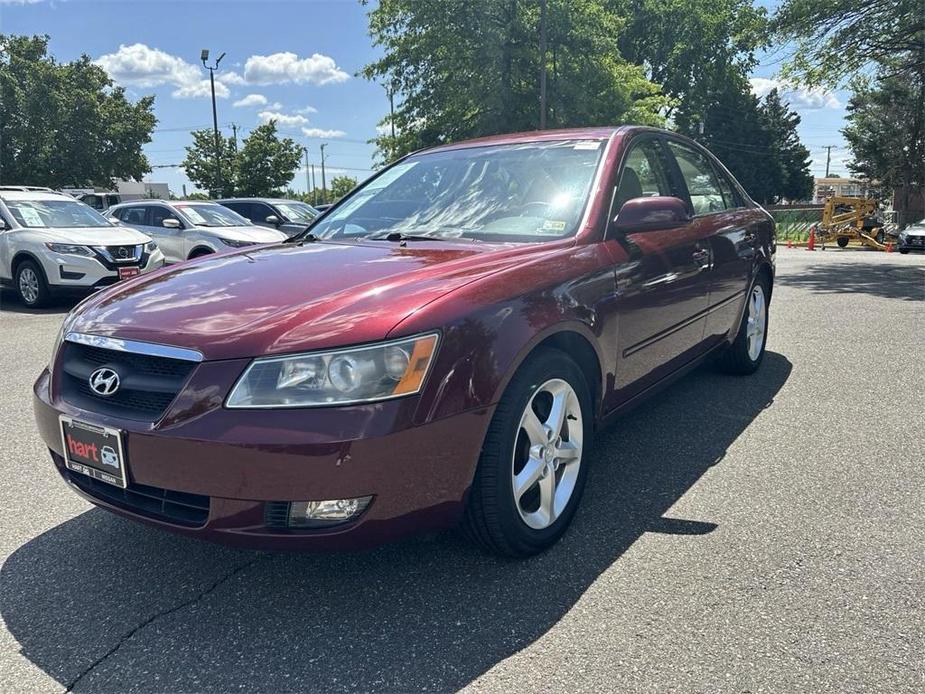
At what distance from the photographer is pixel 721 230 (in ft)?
14.2

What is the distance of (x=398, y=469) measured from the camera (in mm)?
2145

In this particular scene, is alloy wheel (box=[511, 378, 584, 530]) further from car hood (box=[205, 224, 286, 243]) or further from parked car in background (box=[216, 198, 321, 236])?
parked car in background (box=[216, 198, 321, 236])

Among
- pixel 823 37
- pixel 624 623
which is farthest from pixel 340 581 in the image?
pixel 823 37

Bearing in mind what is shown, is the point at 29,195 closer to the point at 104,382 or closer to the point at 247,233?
the point at 247,233

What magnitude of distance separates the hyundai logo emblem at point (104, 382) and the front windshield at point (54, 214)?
911 cm

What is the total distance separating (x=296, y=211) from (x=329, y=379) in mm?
13722

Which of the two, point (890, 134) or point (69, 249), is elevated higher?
point (890, 134)

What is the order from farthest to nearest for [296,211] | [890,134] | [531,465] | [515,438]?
[890,134]
[296,211]
[531,465]
[515,438]

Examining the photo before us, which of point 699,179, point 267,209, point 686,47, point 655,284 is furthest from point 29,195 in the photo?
point 686,47

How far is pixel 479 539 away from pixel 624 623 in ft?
1.80

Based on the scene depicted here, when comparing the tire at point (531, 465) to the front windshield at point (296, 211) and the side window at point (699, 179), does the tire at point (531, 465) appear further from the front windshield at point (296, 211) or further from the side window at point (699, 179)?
the front windshield at point (296, 211)

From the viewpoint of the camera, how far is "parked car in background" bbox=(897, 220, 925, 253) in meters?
21.6

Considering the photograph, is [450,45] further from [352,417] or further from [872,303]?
[352,417]

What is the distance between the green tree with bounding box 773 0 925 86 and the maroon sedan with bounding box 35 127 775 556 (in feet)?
50.8
